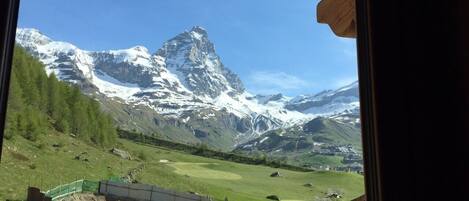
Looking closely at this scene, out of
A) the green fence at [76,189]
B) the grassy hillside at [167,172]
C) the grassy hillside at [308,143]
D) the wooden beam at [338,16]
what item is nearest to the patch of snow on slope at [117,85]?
the grassy hillside at [308,143]

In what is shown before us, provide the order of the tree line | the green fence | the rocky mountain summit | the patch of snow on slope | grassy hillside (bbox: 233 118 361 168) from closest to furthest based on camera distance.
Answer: the green fence → the tree line → grassy hillside (bbox: 233 118 361 168) → the rocky mountain summit → the patch of snow on slope

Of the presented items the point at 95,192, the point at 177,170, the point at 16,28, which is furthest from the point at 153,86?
the point at 16,28

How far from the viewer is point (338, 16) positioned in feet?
4.62

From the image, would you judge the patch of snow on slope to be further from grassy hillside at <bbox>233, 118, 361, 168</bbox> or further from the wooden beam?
the wooden beam

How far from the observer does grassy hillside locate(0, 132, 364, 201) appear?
900 inches

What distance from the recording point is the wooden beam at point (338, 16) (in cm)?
135

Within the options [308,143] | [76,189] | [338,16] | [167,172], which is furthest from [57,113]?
[308,143]

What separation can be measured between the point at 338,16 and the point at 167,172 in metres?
30.5

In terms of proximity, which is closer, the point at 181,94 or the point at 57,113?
the point at 57,113

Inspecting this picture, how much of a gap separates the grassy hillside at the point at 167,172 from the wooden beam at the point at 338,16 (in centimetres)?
1880

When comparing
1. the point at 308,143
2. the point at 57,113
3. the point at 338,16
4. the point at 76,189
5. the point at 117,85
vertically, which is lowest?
the point at 76,189

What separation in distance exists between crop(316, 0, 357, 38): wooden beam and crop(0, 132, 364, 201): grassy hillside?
61.7 ft

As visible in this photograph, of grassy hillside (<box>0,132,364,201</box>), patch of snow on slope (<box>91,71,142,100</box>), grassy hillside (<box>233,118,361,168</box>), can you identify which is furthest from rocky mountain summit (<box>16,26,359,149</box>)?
grassy hillside (<box>0,132,364,201</box>)

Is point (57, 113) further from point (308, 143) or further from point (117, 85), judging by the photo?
point (117, 85)
